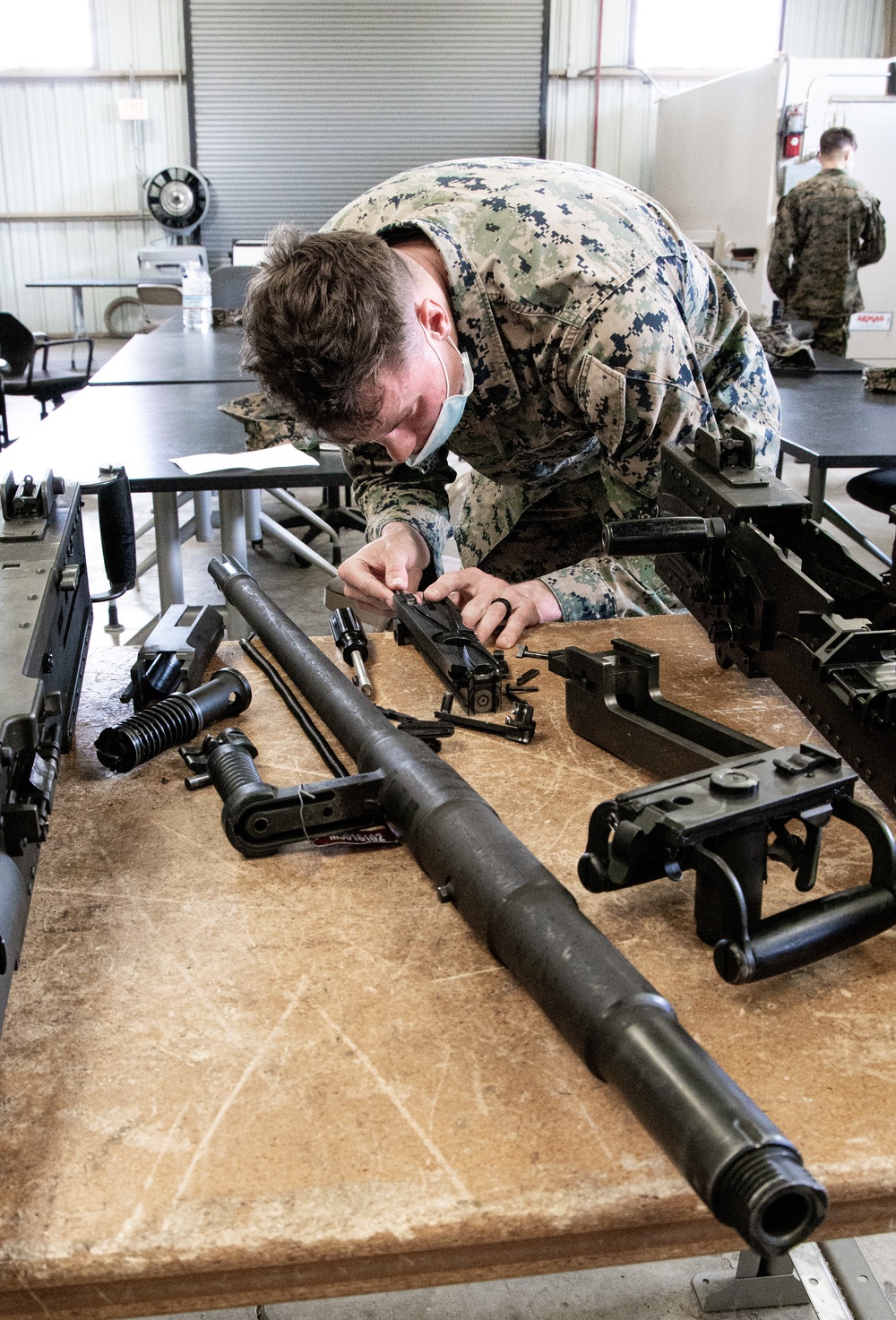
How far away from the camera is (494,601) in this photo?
4.73 feet

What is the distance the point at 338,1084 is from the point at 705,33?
33.3 feet

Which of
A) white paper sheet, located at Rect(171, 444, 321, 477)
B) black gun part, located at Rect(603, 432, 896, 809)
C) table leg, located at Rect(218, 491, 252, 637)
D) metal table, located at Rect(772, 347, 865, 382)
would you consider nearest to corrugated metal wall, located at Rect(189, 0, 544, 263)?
metal table, located at Rect(772, 347, 865, 382)

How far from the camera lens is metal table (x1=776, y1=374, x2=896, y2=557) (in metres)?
2.63

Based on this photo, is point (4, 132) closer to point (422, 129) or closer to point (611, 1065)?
point (422, 129)

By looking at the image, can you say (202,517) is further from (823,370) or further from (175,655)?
(175,655)

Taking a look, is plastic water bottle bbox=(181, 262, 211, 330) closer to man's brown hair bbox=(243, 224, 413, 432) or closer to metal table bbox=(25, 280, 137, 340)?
metal table bbox=(25, 280, 137, 340)

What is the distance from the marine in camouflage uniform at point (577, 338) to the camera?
137 centimetres

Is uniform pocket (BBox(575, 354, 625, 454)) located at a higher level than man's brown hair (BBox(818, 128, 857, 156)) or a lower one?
lower

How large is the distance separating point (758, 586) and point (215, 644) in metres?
0.68

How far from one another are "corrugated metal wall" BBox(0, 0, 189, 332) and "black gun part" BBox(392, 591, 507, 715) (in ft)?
29.2

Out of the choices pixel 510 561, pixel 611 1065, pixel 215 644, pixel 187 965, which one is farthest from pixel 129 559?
pixel 611 1065

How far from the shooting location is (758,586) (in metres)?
1.12

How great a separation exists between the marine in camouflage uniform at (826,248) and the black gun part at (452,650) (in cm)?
482

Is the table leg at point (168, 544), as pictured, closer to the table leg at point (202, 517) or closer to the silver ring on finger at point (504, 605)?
the table leg at point (202, 517)
